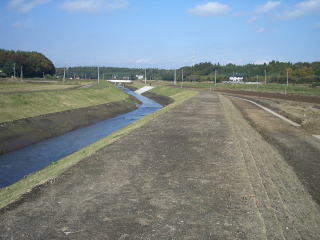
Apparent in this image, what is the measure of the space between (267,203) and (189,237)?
11.4ft

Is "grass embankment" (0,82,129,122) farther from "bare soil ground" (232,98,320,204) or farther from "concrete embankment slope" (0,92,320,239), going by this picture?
"bare soil ground" (232,98,320,204)

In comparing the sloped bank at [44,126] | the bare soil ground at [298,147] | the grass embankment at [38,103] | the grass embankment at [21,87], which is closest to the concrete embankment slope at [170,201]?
the bare soil ground at [298,147]

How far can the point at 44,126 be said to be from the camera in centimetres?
3372

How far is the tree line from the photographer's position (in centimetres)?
13275

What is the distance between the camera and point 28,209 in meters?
9.96

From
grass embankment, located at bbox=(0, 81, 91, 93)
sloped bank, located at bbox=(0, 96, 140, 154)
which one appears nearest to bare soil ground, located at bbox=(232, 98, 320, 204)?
sloped bank, located at bbox=(0, 96, 140, 154)

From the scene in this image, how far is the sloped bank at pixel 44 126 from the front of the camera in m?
27.2

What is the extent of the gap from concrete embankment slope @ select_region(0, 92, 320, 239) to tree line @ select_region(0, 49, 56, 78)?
404 feet

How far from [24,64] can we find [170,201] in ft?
476

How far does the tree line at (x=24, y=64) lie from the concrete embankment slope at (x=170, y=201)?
404ft

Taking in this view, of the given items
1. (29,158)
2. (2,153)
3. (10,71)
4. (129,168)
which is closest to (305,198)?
(129,168)

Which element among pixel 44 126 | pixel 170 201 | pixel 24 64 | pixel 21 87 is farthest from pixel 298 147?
pixel 24 64

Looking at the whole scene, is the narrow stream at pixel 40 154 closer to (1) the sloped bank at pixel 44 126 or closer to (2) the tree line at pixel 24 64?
(1) the sloped bank at pixel 44 126

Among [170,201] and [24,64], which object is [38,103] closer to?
[170,201]
